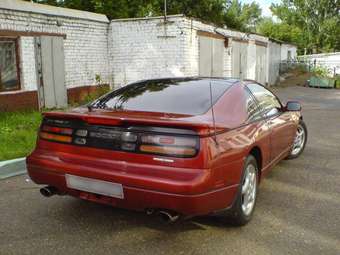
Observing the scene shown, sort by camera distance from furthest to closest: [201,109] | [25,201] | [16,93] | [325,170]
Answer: [16,93] → [325,170] → [25,201] → [201,109]

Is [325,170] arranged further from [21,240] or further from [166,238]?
[21,240]

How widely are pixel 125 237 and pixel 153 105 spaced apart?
1276mm

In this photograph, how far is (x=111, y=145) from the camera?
3.29m

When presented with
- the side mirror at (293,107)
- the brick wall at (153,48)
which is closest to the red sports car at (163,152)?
the side mirror at (293,107)

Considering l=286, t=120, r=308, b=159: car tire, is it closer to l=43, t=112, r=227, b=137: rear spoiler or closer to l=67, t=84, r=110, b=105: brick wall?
l=43, t=112, r=227, b=137: rear spoiler

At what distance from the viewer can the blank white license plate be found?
10.5 ft

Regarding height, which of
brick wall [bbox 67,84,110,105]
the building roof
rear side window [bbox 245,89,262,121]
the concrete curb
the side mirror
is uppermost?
the building roof

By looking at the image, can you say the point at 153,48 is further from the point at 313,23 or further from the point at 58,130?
the point at 313,23

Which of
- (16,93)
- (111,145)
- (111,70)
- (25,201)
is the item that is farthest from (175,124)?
(111,70)

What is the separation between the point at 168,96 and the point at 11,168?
8.92 ft

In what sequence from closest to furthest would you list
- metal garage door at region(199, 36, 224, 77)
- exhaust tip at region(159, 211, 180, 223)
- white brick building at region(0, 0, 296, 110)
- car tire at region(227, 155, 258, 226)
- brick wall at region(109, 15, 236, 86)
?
exhaust tip at region(159, 211, 180, 223), car tire at region(227, 155, 258, 226), white brick building at region(0, 0, 296, 110), brick wall at region(109, 15, 236, 86), metal garage door at region(199, 36, 224, 77)

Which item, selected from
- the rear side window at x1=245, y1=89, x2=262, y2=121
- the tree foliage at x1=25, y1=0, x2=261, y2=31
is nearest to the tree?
the tree foliage at x1=25, y1=0, x2=261, y2=31

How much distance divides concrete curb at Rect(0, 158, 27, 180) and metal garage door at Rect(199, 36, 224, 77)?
33.0 ft

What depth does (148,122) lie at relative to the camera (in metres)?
3.19
